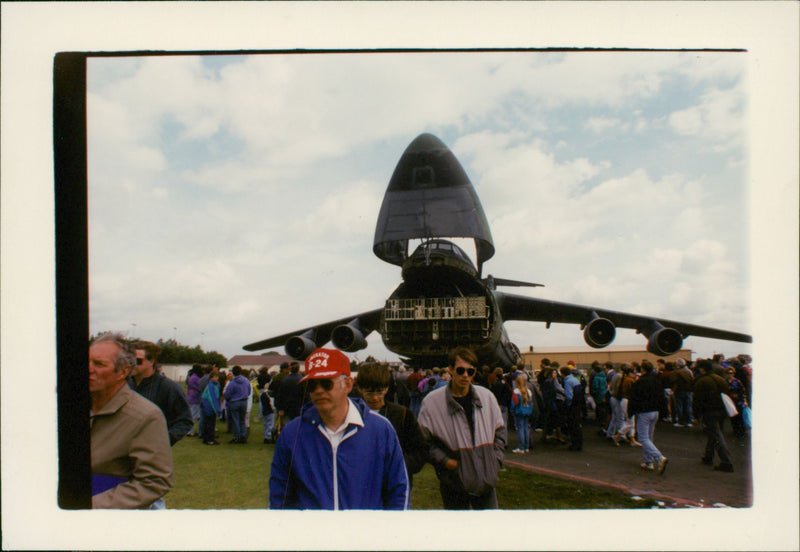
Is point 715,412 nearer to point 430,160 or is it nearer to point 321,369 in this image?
point 430,160

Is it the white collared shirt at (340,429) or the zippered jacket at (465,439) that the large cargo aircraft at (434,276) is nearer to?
the zippered jacket at (465,439)

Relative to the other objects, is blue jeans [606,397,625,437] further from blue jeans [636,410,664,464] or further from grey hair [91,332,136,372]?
grey hair [91,332,136,372]

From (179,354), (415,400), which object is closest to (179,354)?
(179,354)

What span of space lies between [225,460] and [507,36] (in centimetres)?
729

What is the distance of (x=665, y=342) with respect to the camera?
28.9 ft

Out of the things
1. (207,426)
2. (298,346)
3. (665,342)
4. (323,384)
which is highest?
(323,384)

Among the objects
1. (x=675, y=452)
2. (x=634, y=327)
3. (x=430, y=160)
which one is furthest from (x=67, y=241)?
(x=634, y=327)

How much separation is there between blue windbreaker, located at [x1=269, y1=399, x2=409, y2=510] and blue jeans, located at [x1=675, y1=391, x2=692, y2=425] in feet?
28.4

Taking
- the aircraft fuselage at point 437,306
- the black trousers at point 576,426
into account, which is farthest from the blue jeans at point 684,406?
the aircraft fuselage at point 437,306

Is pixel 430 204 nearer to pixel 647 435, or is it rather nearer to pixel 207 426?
pixel 647 435

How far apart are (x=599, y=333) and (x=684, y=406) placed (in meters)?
2.95

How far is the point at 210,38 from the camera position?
3041 millimetres

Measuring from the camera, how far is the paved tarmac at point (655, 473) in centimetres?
545

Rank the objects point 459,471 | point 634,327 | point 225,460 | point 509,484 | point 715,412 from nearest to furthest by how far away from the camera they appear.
→ 1. point 459,471
2. point 509,484
3. point 715,412
4. point 225,460
5. point 634,327
